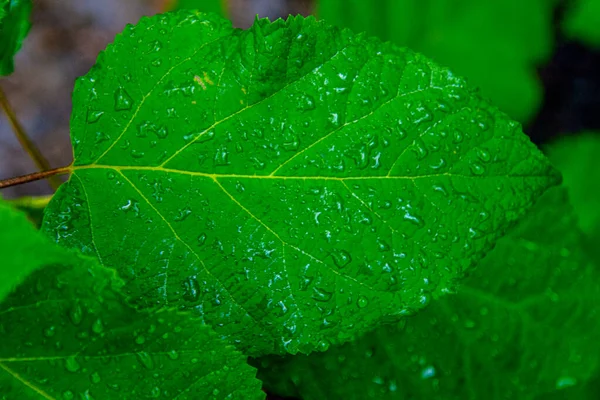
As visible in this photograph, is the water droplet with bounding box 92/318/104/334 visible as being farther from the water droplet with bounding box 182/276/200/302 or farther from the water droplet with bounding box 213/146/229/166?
the water droplet with bounding box 213/146/229/166

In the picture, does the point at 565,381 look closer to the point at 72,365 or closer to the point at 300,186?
the point at 300,186

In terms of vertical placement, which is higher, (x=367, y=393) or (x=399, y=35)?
(x=399, y=35)

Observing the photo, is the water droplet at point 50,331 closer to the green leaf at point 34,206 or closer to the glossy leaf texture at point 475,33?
the green leaf at point 34,206

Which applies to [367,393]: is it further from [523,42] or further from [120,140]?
[523,42]

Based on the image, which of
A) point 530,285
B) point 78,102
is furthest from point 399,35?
point 78,102

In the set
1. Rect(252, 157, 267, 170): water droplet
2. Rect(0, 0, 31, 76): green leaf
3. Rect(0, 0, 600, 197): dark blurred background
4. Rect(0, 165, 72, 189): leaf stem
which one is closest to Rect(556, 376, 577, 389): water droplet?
Rect(252, 157, 267, 170): water droplet

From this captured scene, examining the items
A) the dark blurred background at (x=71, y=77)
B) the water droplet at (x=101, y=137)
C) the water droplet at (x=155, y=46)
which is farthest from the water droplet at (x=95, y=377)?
the dark blurred background at (x=71, y=77)

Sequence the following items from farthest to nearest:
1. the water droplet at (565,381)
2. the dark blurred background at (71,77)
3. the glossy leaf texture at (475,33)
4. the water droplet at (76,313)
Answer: the dark blurred background at (71,77) < the glossy leaf texture at (475,33) < the water droplet at (565,381) < the water droplet at (76,313)
